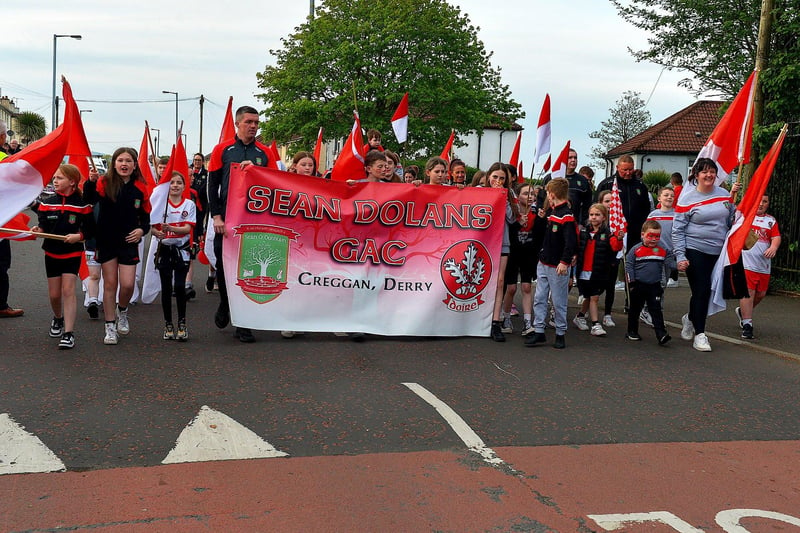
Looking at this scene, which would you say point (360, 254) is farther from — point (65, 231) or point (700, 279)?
point (700, 279)

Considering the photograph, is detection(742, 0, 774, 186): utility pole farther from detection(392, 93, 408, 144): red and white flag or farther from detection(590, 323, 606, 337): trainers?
detection(590, 323, 606, 337): trainers

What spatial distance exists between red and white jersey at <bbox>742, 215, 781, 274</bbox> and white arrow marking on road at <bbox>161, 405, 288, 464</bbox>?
7016 mm

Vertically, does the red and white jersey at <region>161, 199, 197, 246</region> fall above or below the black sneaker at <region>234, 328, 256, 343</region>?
above

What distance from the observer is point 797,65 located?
13.3 metres

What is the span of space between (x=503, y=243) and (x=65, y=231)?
171 inches

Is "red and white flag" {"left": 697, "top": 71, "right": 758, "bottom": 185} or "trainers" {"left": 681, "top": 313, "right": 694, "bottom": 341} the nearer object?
"trainers" {"left": 681, "top": 313, "right": 694, "bottom": 341}

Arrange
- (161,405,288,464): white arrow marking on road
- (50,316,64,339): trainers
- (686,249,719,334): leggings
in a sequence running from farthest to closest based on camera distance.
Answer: (686,249,719,334): leggings
(50,316,64,339): trainers
(161,405,288,464): white arrow marking on road

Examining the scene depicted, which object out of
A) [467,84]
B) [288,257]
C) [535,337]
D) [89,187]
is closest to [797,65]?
[535,337]

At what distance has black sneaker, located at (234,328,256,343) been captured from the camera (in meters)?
8.20

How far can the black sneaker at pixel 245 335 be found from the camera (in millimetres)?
8195

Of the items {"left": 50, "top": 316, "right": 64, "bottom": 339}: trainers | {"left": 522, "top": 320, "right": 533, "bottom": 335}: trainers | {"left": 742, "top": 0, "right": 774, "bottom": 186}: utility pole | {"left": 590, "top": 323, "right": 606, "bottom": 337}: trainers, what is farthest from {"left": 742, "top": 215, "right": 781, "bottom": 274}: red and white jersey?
{"left": 50, "top": 316, "right": 64, "bottom": 339}: trainers

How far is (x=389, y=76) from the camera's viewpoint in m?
44.1

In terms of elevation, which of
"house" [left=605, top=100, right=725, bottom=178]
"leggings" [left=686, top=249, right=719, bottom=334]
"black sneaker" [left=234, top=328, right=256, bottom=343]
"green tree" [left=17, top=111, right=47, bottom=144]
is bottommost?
"black sneaker" [left=234, top=328, right=256, bottom=343]

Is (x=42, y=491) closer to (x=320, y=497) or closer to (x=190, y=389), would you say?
(x=320, y=497)
